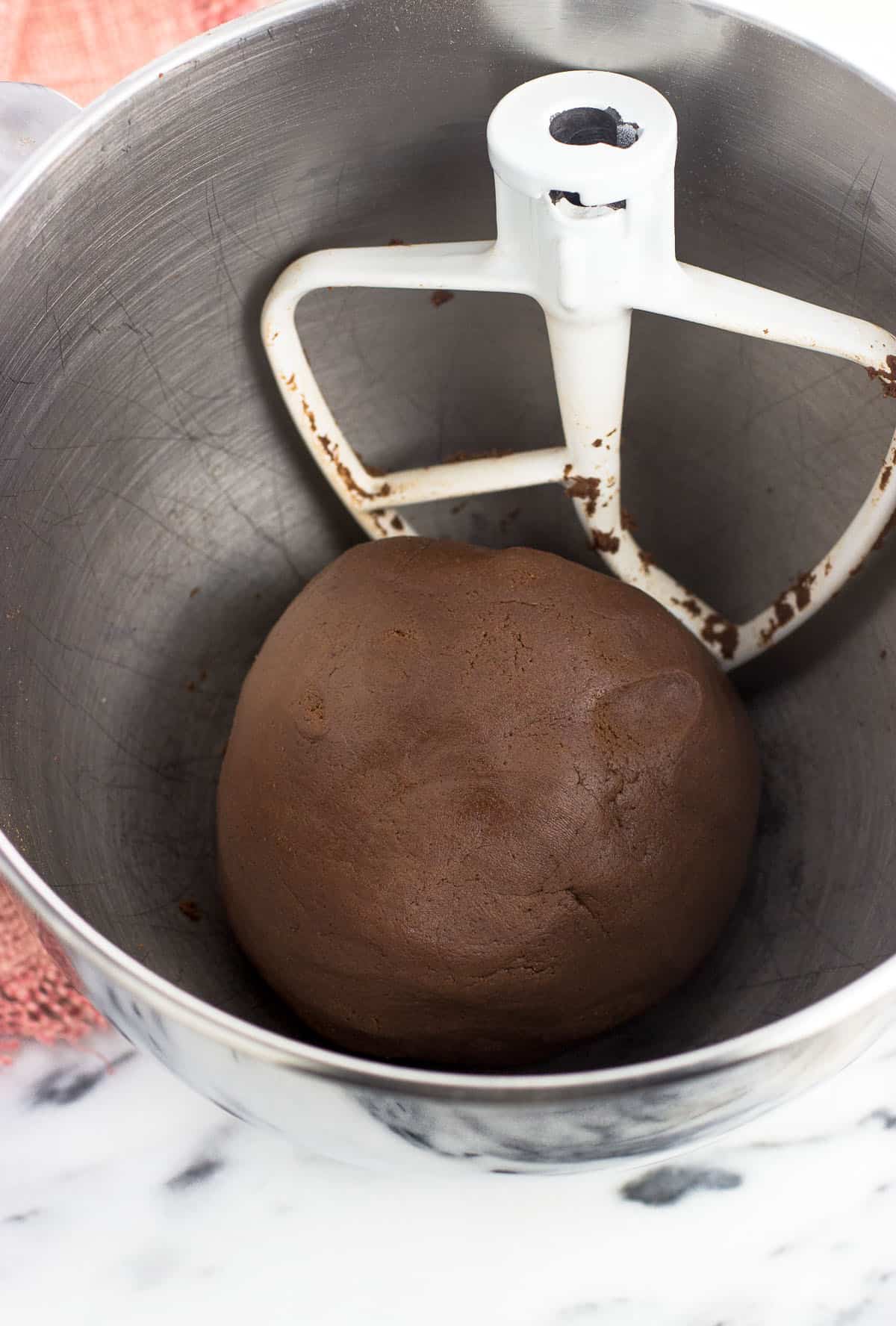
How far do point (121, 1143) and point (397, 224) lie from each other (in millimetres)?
488

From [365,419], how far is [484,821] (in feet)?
0.97

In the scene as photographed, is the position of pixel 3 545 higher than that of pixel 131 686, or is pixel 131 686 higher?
pixel 3 545

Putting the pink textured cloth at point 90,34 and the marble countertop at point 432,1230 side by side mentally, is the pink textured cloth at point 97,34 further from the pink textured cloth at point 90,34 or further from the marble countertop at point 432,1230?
the marble countertop at point 432,1230

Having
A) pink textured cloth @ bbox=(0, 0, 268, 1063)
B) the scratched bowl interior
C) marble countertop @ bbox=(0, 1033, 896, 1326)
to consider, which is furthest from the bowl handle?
marble countertop @ bbox=(0, 1033, 896, 1326)

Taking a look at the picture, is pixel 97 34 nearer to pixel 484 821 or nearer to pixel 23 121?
pixel 23 121

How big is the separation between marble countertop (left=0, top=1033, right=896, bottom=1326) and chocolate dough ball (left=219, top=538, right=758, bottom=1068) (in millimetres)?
69

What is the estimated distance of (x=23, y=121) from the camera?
0.60 metres

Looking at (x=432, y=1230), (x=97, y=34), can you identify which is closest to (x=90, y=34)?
(x=97, y=34)

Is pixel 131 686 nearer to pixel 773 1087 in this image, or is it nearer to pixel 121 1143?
pixel 121 1143

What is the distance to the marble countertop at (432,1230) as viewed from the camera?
1.76ft

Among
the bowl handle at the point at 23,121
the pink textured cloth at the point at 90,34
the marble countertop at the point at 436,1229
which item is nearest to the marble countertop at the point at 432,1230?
the marble countertop at the point at 436,1229

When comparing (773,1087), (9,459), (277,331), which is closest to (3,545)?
(9,459)

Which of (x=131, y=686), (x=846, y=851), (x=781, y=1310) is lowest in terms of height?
(x=781, y=1310)

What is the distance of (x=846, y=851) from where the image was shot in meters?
0.60
